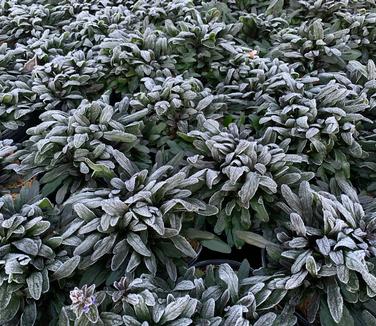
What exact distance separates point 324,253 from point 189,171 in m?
0.78

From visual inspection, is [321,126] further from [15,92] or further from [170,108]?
[15,92]

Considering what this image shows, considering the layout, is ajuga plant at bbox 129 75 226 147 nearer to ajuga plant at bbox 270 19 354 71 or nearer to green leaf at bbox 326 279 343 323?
ajuga plant at bbox 270 19 354 71

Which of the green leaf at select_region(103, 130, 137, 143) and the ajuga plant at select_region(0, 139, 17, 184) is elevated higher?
the green leaf at select_region(103, 130, 137, 143)

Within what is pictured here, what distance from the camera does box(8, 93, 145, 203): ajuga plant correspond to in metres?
2.15

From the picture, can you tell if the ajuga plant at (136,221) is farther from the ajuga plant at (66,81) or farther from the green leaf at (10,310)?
the ajuga plant at (66,81)

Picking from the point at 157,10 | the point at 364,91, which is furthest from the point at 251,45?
the point at 364,91

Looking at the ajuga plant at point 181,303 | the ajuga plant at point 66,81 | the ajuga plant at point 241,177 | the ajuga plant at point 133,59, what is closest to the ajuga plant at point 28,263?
the ajuga plant at point 181,303

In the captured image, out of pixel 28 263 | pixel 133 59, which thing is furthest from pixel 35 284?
pixel 133 59

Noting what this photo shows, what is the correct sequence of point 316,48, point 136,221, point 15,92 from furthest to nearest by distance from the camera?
point 316,48, point 15,92, point 136,221

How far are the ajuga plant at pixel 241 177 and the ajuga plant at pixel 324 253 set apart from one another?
0.10 metres

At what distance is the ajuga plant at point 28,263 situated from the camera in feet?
5.53

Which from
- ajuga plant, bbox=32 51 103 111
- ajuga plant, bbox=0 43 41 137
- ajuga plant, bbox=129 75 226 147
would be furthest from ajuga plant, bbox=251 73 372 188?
ajuga plant, bbox=0 43 41 137

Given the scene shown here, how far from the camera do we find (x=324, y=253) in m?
1.72

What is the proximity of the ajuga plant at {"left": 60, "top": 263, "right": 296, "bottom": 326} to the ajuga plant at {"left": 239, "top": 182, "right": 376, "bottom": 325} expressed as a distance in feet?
0.41
